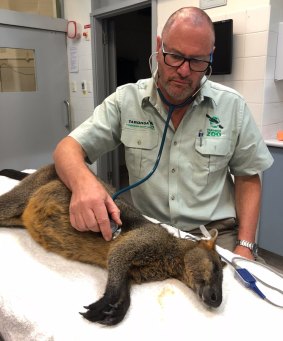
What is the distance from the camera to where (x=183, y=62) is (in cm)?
138

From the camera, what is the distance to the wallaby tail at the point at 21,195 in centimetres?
156

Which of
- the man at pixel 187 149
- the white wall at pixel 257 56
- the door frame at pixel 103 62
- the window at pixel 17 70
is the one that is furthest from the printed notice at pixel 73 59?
the man at pixel 187 149

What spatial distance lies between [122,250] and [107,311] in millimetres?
259

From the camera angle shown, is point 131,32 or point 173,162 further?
point 131,32

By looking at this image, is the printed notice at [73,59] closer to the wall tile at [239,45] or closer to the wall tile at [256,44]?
the wall tile at [239,45]

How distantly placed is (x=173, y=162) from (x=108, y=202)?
52 centimetres

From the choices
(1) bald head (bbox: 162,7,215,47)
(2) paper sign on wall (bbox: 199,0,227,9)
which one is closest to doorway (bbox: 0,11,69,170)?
(2) paper sign on wall (bbox: 199,0,227,9)

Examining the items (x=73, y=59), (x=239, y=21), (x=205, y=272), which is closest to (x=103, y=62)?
(x=73, y=59)

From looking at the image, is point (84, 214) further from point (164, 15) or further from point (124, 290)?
point (164, 15)

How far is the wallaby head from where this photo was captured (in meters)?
0.97

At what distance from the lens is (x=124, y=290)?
40.2 inches

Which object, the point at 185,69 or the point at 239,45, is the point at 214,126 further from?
the point at 239,45

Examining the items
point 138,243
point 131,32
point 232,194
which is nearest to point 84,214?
point 138,243

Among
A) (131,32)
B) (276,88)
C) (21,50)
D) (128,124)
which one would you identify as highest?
(131,32)
